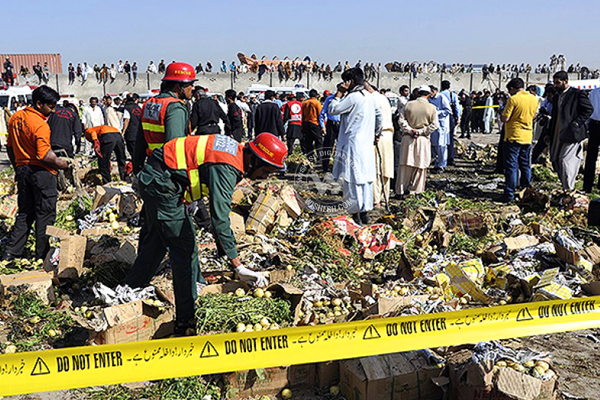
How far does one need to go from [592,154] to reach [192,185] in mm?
7361

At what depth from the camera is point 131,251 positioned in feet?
18.2

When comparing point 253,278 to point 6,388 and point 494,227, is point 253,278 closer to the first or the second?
point 6,388

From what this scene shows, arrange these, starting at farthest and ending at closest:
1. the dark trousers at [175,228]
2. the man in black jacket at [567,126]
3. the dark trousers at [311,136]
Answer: the dark trousers at [311,136]
the man in black jacket at [567,126]
the dark trousers at [175,228]

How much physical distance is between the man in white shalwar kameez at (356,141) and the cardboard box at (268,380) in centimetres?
411

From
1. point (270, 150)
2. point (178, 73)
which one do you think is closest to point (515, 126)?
point (178, 73)

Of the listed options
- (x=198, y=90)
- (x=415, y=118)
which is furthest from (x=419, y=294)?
(x=198, y=90)

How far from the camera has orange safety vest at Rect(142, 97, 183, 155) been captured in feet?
17.2

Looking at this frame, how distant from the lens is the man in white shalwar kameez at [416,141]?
9.21 meters

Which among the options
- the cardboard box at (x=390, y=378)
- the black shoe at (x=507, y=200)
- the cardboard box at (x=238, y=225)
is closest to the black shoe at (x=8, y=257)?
the cardboard box at (x=238, y=225)

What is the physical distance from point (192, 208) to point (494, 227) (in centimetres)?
380

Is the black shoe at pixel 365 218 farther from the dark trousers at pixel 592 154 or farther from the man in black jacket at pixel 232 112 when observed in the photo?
the man in black jacket at pixel 232 112

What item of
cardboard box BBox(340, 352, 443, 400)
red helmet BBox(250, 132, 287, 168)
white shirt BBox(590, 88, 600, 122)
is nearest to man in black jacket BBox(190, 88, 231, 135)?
red helmet BBox(250, 132, 287, 168)

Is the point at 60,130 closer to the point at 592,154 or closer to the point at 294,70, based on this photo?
the point at 592,154

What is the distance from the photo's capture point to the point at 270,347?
280 centimetres
